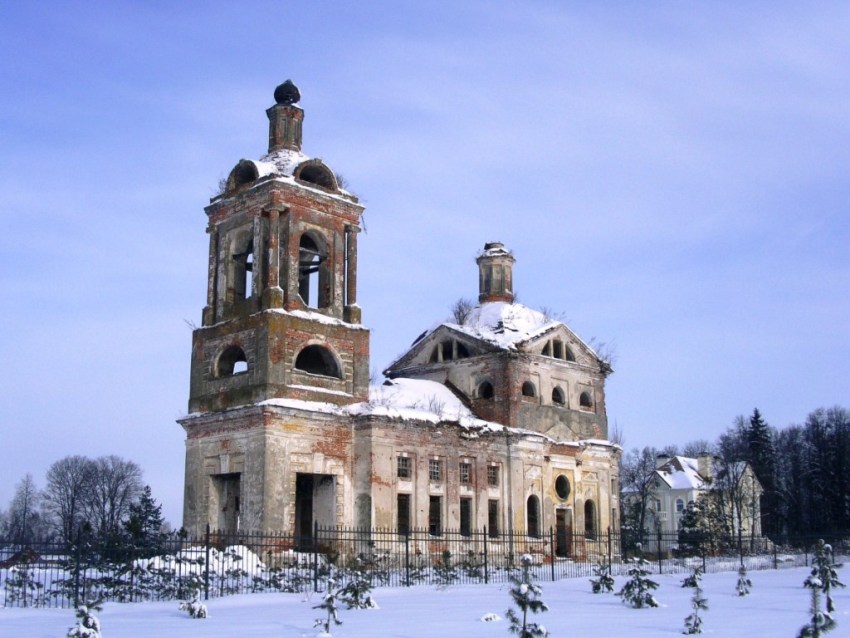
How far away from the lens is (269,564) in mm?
24141

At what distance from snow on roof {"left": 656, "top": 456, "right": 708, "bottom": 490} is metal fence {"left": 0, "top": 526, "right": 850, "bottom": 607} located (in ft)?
102

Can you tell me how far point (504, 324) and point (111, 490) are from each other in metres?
41.6

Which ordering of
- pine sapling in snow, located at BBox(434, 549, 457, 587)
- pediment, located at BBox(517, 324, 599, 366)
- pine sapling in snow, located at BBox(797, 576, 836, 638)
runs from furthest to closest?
pediment, located at BBox(517, 324, 599, 366) < pine sapling in snow, located at BBox(434, 549, 457, 587) < pine sapling in snow, located at BBox(797, 576, 836, 638)

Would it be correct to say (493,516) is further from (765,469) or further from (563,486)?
(765,469)

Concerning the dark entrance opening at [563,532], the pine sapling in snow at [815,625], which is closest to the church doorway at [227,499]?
the dark entrance opening at [563,532]

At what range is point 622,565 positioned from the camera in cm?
3184

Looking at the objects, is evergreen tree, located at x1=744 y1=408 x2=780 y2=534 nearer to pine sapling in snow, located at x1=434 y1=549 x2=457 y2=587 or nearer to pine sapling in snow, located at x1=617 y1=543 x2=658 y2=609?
pine sapling in snow, located at x1=434 y1=549 x2=457 y2=587

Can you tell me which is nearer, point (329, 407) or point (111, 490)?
point (329, 407)

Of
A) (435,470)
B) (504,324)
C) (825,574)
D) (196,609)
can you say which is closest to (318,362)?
(435,470)

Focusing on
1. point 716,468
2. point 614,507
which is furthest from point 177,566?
point 716,468

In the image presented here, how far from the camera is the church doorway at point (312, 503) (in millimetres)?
28719

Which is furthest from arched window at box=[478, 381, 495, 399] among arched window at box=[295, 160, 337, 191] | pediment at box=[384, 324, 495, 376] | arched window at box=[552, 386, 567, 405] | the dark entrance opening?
arched window at box=[295, 160, 337, 191]

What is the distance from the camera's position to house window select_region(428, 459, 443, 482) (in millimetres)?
30766

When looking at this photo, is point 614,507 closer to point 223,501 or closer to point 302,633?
point 223,501
